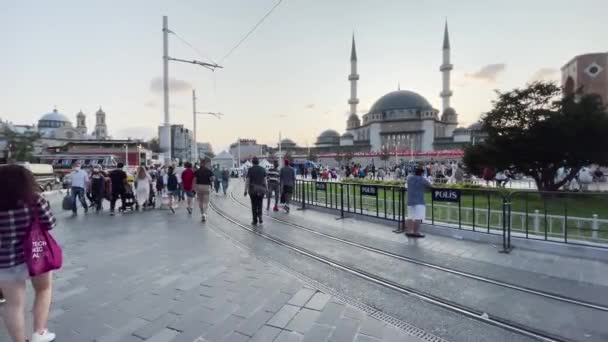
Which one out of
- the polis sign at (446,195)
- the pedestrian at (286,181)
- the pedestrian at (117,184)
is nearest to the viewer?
the polis sign at (446,195)

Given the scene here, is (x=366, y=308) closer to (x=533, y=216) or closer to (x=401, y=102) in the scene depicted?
(x=533, y=216)

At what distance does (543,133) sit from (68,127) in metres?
115

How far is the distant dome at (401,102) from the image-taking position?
97062mm

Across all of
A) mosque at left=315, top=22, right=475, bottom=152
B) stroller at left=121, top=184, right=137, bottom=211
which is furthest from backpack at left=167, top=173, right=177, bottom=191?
mosque at left=315, top=22, right=475, bottom=152

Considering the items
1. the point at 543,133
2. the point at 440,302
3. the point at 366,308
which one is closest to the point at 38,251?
the point at 366,308

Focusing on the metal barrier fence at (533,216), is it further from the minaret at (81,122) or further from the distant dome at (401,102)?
the minaret at (81,122)

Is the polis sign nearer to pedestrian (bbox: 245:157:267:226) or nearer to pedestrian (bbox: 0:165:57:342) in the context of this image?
pedestrian (bbox: 245:157:267:226)

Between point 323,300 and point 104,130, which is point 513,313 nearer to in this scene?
point 323,300

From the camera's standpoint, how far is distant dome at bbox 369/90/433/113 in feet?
318

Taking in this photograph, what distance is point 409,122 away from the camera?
9406 centimetres

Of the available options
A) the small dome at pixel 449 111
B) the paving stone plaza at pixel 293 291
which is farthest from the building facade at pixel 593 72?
the paving stone plaza at pixel 293 291

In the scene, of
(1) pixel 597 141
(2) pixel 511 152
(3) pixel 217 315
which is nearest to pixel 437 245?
(3) pixel 217 315

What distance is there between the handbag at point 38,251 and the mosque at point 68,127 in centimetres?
10839

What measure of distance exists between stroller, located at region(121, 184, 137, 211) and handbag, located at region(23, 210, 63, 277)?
10040mm
